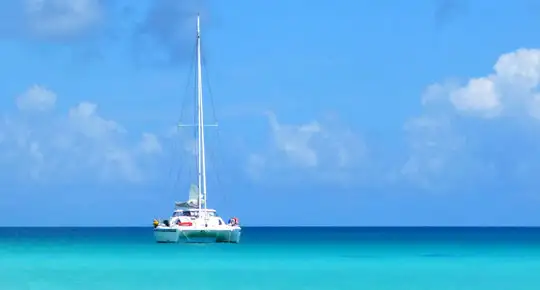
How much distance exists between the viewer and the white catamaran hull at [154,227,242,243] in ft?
219

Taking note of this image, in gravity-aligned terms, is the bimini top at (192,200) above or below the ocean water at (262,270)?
above

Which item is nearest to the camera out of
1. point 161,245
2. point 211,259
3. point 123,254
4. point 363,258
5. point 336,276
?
point 336,276

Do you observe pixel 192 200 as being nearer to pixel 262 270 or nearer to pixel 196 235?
pixel 196 235

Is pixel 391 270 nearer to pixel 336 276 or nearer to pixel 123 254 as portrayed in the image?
pixel 336 276

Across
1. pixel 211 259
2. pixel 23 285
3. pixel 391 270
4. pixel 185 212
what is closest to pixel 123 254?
→ pixel 185 212

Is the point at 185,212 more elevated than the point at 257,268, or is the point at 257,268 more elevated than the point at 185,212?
the point at 185,212

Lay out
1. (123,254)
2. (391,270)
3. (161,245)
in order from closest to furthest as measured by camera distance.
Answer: (391,270) → (123,254) → (161,245)

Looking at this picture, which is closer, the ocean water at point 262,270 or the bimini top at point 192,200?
the ocean water at point 262,270

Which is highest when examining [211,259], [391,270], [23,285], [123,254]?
[123,254]

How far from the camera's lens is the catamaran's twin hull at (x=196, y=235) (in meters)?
66.8

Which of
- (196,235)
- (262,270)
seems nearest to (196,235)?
(196,235)

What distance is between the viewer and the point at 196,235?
220 feet

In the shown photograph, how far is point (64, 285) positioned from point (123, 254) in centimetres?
2528

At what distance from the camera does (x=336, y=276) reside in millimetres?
45719
